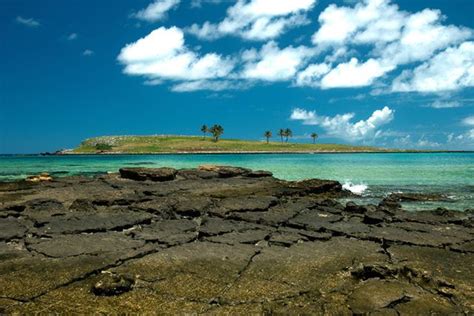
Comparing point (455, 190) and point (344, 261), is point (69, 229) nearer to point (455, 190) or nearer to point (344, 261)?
point (344, 261)

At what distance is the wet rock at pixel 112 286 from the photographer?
814 centimetres

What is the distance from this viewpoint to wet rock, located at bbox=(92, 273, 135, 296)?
26.7ft

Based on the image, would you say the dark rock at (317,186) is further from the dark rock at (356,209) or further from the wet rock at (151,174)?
the dark rock at (356,209)

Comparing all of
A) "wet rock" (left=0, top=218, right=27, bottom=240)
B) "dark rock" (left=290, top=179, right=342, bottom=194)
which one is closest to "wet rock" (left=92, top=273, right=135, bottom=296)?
"wet rock" (left=0, top=218, right=27, bottom=240)

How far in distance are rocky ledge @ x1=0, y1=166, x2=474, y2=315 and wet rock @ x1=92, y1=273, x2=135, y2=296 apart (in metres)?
0.02

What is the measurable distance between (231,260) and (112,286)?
3178 mm

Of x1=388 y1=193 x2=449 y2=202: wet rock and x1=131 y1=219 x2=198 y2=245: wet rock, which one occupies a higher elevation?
x1=131 y1=219 x2=198 y2=245: wet rock

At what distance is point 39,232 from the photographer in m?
13.1

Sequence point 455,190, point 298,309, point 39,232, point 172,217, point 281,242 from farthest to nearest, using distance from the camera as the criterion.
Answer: point 455,190 → point 172,217 → point 39,232 → point 281,242 → point 298,309

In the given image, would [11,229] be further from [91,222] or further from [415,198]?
[415,198]

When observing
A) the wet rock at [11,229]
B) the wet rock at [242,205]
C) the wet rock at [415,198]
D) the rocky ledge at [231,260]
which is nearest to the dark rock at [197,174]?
the wet rock at [242,205]

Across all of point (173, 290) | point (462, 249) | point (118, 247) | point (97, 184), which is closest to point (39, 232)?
point (118, 247)

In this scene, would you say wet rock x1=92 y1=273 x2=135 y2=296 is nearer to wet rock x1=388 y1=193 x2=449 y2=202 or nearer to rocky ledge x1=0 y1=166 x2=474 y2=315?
rocky ledge x1=0 y1=166 x2=474 y2=315

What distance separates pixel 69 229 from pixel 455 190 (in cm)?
3190
